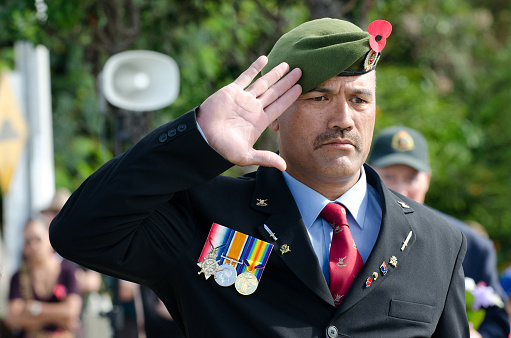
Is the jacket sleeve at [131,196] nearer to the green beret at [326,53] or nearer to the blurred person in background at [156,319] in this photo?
the green beret at [326,53]

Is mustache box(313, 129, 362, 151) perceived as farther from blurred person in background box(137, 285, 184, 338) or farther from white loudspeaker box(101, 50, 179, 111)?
white loudspeaker box(101, 50, 179, 111)

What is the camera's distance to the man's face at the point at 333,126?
2.24m

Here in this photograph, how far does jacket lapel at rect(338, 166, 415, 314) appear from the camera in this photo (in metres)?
2.19

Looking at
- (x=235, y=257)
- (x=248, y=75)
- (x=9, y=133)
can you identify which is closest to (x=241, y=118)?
(x=248, y=75)

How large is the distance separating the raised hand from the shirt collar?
32 centimetres

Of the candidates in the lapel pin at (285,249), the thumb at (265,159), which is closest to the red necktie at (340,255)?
the lapel pin at (285,249)

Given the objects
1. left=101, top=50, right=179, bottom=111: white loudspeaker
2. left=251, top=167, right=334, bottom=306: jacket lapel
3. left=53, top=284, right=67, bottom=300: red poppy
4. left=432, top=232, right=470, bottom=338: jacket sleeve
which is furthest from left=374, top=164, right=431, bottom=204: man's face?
left=53, top=284, right=67, bottom=300: red poppy

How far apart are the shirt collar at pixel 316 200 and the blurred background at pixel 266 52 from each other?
9.50 ft

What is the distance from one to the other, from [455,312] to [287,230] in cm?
57

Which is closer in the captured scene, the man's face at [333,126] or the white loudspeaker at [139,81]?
the man's face at [333,126]

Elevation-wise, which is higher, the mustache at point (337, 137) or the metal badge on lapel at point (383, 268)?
the mustache at point (337, 137)

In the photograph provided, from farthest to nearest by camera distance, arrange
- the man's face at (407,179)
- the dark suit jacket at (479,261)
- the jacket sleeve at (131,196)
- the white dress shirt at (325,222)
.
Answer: the man's face at (407,179), the dark suit jacket at (479,261), the white dress shirt at (325,222), the jacket sleeve at (131,196)

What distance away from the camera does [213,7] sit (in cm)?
752

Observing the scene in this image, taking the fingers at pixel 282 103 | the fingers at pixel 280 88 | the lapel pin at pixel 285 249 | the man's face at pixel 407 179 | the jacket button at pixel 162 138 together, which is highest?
the fingers at pixel 280 88
